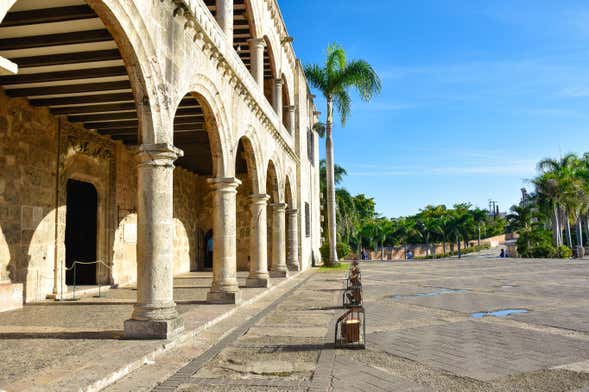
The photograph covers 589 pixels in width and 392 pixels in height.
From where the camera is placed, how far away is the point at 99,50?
25.8ft

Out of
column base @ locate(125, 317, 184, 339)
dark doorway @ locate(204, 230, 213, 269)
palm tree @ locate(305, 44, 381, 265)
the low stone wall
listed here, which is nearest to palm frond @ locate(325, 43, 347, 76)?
palm tree @ locate(305, 44, 381, 265)

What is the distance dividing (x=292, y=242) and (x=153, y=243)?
13727 millimetres

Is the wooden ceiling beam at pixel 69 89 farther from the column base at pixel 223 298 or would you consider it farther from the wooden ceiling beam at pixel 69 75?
the column base at pixel 223 298

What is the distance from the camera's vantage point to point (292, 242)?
19.9m

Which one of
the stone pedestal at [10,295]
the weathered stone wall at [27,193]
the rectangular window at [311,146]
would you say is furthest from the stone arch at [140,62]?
the rectangular window at [311,146]

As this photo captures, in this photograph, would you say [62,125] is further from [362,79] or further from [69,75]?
[362,79]

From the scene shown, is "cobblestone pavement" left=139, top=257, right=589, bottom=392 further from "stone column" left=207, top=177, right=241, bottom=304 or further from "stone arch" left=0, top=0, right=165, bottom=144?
"stone arch" left=0, top=0, right=165, bottom=144

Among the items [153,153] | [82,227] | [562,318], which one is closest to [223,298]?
[153,153]

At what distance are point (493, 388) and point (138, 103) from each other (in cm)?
520

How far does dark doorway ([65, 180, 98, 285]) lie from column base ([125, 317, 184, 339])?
25.4 feet

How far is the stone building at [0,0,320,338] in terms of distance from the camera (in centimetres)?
637

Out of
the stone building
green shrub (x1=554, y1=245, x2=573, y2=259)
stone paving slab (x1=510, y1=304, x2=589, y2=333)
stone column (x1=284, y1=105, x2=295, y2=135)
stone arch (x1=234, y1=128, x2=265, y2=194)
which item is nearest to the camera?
the stone building

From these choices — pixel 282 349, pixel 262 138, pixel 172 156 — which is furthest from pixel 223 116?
pixel 282 349

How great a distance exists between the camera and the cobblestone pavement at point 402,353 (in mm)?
4430
